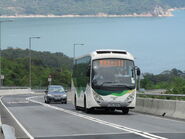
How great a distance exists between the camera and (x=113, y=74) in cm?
2733

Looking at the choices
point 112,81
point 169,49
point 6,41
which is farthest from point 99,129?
point 6,41

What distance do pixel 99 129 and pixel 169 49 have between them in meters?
138

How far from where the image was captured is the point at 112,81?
1072 inches

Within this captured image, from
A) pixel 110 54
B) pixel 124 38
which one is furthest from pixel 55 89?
pixel 124 38

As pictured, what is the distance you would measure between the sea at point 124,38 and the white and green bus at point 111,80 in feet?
351

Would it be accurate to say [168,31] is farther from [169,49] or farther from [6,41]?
[6,41]

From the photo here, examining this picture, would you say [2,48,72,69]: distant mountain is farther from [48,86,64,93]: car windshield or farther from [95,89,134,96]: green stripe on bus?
[95,89,134,96]: green stripe on bus

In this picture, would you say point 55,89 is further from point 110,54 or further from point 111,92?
point 111,92

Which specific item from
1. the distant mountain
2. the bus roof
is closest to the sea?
the distant mountain

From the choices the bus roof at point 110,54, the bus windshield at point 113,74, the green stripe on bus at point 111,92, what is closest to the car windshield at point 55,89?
the bus roof at point 110,54

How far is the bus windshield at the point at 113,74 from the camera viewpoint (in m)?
27.2

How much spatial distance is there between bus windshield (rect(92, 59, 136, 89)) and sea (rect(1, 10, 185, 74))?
107251mm

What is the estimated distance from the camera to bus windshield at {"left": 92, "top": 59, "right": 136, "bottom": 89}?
27188mm

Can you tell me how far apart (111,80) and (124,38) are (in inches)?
5543
